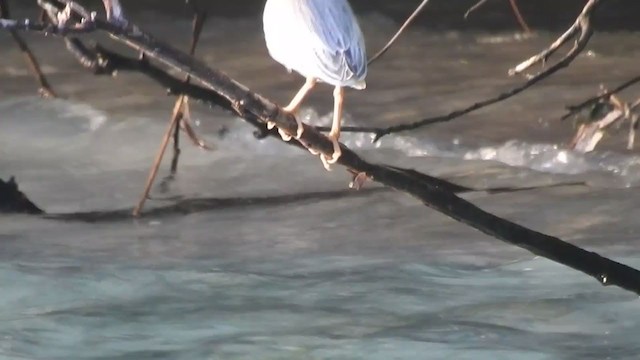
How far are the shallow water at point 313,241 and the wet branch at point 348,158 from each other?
0.47m

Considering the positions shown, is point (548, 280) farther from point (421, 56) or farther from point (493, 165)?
point (421, 56)

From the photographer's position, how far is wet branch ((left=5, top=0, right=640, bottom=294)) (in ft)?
4.85

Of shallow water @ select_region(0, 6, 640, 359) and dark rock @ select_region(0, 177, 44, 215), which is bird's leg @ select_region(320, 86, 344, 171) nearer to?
shallow water @ select_region(0, 6, 640, 359)

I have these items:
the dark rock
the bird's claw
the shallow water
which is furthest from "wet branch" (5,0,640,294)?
the dark rock

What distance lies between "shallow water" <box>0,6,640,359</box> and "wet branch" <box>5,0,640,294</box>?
0.47 metres

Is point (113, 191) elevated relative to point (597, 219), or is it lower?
lower

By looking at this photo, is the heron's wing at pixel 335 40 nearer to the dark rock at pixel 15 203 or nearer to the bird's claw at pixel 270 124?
the bird's claw at pixel 270 124

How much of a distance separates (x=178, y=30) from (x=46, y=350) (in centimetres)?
502

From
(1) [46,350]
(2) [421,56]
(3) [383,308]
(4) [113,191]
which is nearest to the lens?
(1) [46,350]

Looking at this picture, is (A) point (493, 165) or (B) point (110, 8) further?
(A) point (493, 165)

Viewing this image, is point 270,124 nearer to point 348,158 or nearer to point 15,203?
point 348,158

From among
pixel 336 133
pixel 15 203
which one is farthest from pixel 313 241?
pixel 336 133

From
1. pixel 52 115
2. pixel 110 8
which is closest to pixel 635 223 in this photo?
pixel 110 8

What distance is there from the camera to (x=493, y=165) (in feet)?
14.1
